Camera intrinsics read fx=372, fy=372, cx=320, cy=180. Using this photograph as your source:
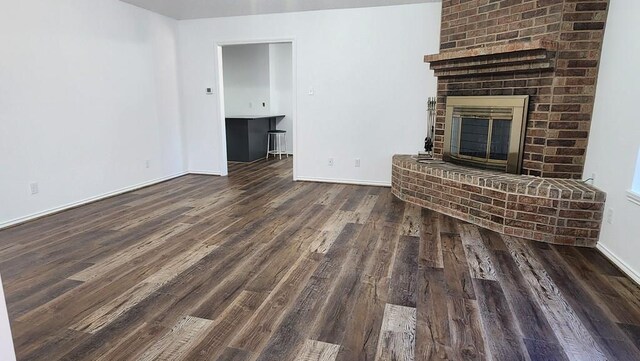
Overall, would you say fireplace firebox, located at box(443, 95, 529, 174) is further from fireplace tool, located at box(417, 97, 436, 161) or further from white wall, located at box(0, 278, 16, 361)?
white wall, located at box(0, 278, 16, 361)

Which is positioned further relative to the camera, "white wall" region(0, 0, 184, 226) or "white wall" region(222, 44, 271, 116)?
"white wall" region(222, 44, 271, 116)

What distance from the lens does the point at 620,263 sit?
2.58 metres

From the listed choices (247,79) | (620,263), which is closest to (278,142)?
(247,79)

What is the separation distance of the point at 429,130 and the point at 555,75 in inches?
67.5

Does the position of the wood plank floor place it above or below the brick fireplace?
below

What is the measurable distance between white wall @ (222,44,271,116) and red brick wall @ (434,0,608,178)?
4789 mm

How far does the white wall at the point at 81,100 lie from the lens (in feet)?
11.2

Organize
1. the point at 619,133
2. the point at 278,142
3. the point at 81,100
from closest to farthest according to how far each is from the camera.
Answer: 1. the point at 619,133
2. the point at 81,100
3. the point at 278,142

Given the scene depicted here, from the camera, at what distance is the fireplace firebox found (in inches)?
142

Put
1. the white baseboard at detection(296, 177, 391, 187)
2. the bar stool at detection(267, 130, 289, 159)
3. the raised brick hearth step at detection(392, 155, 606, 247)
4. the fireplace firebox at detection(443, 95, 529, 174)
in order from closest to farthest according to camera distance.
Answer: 1. the raised brick hearth step at detection(392, 155, 606, 247)
2. the fireplace firebox at detection(443, 95, 529, 174)
3. the white baseboard at detection(296, 177, 391, 187)
4. the bar stool at detection(267, 130, 289, 159)

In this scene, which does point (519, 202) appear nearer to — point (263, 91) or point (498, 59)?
point (498, 59)

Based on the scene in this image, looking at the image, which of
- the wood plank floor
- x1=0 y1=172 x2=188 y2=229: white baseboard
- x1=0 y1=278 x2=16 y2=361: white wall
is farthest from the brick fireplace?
x1=0 y1=172 x2=188 y2=229: white baseboard

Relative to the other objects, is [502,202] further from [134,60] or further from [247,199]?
[134,60]

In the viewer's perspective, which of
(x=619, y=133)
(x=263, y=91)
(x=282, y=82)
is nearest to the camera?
(x=619, y=133)
